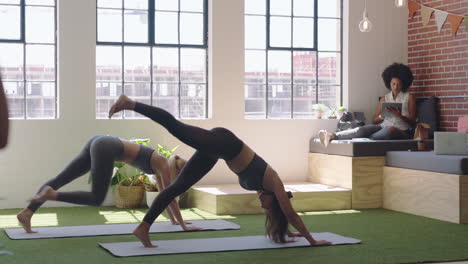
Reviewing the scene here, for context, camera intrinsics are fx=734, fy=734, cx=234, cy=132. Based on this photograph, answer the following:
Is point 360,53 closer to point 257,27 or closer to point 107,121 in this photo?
point 257,27

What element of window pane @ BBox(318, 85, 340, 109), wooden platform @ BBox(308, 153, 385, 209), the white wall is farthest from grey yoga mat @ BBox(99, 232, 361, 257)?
window pane @ BBox(318, 85, 340, 109)

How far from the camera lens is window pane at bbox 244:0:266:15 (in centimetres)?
914

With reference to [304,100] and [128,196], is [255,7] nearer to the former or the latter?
[304,100]

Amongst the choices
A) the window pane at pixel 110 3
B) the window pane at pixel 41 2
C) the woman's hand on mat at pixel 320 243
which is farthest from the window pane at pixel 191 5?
the woman's hand on mat at pixel 320 243

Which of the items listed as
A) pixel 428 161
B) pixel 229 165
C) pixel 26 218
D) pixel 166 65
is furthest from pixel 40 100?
pixel 428 161

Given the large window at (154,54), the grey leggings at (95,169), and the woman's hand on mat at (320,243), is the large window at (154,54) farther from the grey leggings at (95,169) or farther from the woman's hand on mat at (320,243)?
the woman's hand on mat at (320,243)

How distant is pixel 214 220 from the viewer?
704 centimetres

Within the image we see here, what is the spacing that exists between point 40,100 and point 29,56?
1.66ft

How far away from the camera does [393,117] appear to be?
8.73 meters

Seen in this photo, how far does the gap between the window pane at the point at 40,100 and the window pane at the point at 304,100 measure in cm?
304

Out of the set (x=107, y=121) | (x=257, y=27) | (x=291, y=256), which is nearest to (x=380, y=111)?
(x=257, y=27)

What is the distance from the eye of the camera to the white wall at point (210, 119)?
8.11 metres

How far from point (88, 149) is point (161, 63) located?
2.90 m

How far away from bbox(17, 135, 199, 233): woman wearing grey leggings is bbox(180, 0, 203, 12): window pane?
2.97 m
